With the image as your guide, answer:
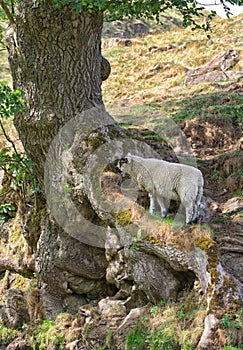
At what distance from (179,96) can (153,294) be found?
389 inches

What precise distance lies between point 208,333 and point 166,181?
284cm

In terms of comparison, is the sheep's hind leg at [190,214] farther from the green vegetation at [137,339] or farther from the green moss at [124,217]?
the green vegetation at [137,339]

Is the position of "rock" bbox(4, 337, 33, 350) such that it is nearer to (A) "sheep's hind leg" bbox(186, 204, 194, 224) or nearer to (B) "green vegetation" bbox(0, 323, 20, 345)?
(B) "green vegetation" bbox(0, 323, 20, 345)

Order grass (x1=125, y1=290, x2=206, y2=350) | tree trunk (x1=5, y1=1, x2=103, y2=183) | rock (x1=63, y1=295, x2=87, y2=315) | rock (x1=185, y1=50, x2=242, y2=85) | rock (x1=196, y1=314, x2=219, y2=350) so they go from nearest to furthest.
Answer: rock (x1=196, y1=314, x2=219, y2=350) < grass (x1=125, y1=290, x2=206, y2=350) < tree trunk (x1=5, y1=1, x2=103, y2=183) < rock (x1=63, y1=295, x2=87, y2=315) < rock (x1=185, y1=50, x2=242, y2=85)

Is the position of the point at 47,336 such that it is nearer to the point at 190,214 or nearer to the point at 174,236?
the point at 174,236

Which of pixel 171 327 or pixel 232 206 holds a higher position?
pixel 232 206

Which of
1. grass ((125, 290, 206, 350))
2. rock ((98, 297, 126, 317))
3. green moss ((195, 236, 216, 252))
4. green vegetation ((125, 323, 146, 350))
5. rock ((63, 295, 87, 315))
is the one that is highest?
green moss ((195, 236, 216, 252))

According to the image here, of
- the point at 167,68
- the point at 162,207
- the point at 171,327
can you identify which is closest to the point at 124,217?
the point at 162,207

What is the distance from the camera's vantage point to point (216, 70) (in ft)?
54.2

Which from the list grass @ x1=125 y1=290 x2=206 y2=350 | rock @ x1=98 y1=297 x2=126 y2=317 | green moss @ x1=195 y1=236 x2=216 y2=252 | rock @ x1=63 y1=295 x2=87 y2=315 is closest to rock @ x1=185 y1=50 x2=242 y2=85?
rock @ x1=63 y1=295 x2=87 y2=315

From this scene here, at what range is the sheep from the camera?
7.18 m

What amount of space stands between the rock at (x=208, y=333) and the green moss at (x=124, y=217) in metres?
2.33

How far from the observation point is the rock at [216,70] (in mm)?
16109

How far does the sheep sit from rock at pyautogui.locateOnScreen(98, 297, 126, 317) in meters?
1.93
